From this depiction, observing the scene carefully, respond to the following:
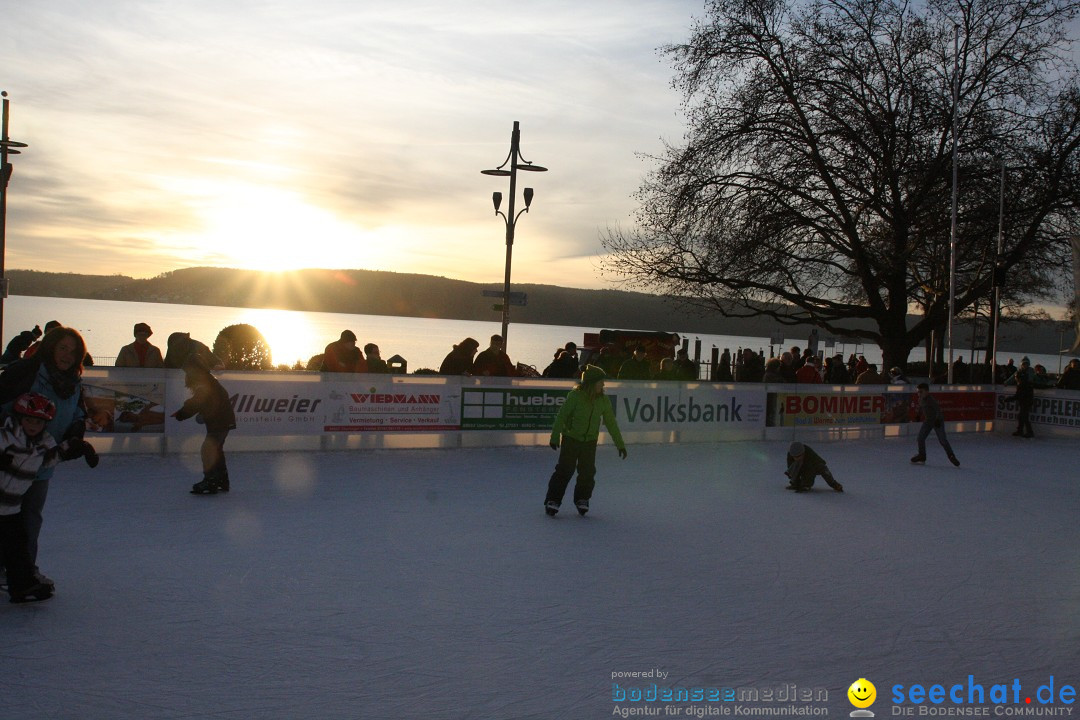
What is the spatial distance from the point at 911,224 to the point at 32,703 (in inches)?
958

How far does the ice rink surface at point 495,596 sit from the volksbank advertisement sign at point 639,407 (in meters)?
3.18

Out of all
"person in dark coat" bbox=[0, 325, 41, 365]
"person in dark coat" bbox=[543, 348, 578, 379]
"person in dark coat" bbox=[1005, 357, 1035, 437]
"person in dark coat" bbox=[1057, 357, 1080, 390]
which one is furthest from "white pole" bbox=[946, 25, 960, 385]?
"person in dark coat" bbox=[0, 325, 41, 365]

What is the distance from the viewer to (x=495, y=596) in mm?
6137

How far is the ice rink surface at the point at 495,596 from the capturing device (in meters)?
4.48

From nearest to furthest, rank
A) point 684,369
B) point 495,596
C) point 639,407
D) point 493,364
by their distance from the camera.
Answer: point 495,596
point 493,364
point 639,407
point 684,369

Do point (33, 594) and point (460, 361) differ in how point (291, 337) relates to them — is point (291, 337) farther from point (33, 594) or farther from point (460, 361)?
point (33, 594)

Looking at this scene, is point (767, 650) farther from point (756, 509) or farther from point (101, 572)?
point (756, 509)

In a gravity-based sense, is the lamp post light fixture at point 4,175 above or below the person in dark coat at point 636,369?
above

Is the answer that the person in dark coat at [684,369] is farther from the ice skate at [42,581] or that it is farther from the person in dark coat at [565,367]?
the ice skate at [42,581]

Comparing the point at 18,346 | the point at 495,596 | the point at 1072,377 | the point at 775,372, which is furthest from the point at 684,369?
the point at 1072,377

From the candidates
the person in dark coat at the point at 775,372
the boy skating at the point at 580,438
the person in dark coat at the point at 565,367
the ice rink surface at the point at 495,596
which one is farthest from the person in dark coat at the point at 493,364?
the person in dark coat at the point at 775,372

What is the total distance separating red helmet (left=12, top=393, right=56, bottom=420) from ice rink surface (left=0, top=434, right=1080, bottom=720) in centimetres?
111

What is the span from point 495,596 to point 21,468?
2861mm

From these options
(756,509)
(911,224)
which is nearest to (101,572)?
(756,509)
